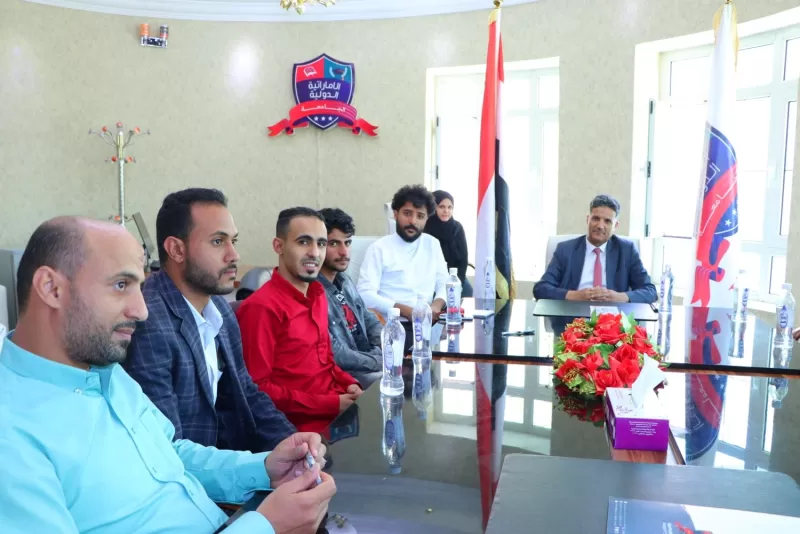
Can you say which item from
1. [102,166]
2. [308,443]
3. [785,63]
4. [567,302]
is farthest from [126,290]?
[102,166]

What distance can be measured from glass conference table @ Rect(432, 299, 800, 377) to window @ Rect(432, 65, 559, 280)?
3.02 m

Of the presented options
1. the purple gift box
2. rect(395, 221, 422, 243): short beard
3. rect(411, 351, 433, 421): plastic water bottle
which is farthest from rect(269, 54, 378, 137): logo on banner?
the purple gift box

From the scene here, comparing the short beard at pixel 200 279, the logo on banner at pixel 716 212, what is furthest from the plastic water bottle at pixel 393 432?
the logo on banner at pixel 716 212

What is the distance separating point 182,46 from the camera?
651 cm

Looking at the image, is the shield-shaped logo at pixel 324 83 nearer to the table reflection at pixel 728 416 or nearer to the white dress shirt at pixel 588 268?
the white dress shirt at pixel 588 268

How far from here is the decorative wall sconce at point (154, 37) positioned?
641 centimetres

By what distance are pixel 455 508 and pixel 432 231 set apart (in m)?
4.08

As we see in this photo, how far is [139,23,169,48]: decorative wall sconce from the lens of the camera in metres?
6.41

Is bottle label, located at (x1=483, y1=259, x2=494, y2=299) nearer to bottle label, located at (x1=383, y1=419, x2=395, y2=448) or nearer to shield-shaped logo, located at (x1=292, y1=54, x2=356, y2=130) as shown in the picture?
bottle label, located at (x1=383, y1=419, x2=395, y2=448)

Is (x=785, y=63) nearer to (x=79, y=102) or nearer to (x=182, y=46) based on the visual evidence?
(x=182, y=46)

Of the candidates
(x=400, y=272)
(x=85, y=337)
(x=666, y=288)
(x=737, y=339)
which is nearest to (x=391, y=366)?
(x=85, y=337)

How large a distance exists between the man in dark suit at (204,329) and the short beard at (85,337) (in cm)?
50

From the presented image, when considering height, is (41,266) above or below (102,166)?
below

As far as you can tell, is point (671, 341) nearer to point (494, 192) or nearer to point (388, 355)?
point (388, 355)
